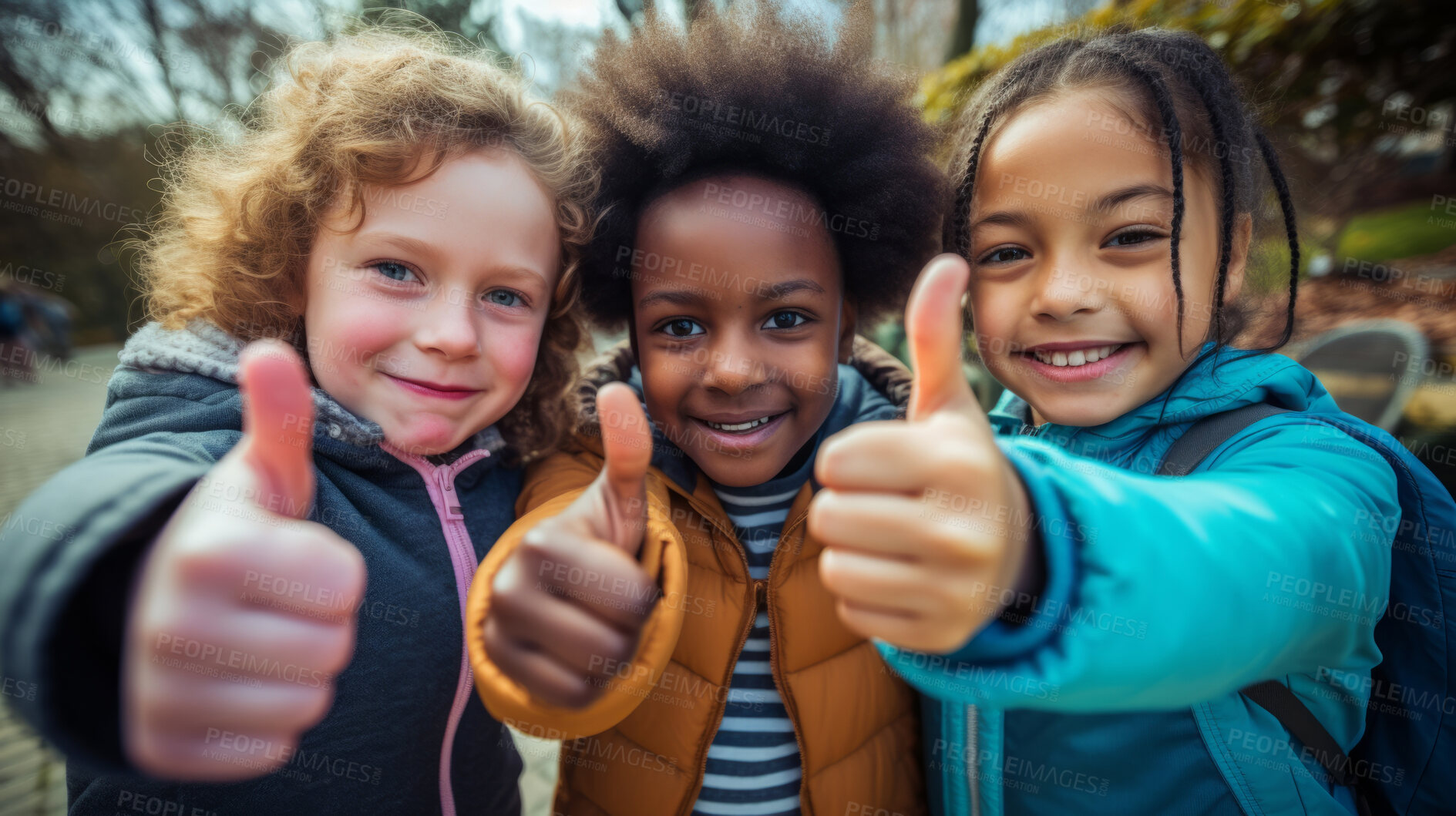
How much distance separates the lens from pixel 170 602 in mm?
637

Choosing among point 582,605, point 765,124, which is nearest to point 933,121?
point 765,124

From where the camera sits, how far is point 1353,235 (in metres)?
8.34

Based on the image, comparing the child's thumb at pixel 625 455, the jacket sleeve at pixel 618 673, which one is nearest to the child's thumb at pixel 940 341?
the child's thumb at pixel 625 455

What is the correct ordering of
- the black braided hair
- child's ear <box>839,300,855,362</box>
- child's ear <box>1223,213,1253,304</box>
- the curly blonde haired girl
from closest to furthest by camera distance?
the curly blonde haired girl, the black braided hair, child's ear <box>1223,213,1253,304</box>, child's ear <box>839,300,855,362</box>

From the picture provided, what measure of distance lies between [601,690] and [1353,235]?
1175 centimetres

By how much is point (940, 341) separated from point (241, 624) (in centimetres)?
82

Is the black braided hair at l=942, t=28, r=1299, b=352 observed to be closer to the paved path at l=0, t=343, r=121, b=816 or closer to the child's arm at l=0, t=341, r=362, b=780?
the child's arm at l=0, t=341, r=362, b=780

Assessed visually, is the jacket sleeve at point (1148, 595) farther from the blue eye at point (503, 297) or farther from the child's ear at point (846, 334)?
the blue eye at point (503, 297)

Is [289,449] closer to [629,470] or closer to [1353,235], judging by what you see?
[629,470]

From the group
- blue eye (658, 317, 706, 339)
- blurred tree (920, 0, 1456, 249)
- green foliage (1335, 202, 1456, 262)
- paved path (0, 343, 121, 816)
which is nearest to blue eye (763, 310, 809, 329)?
blue eye (658, 317, 706, 339)

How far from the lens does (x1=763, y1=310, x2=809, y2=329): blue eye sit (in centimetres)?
147

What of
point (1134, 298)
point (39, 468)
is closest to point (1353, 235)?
point (1134, 298)

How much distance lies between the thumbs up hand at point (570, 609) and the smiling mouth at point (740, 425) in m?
0.61

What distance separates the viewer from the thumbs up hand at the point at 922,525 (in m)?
0.65
